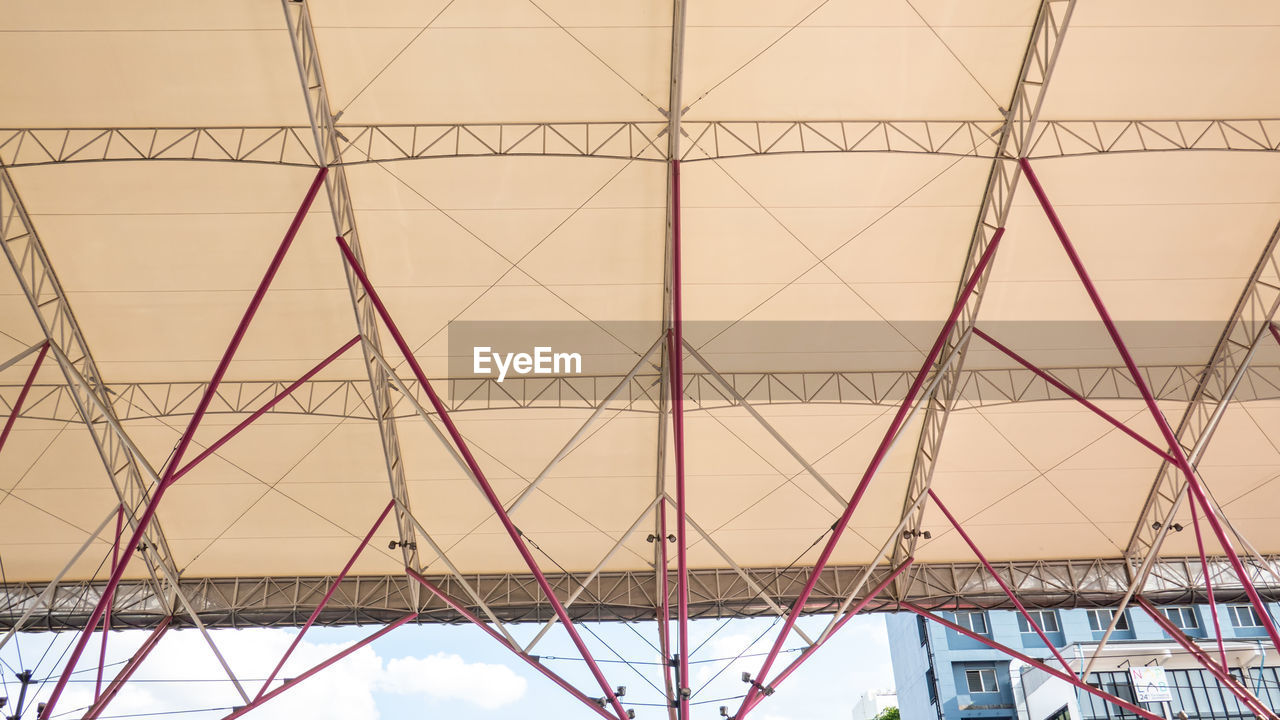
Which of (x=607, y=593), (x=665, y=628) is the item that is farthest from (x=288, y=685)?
(x=665, y=628)

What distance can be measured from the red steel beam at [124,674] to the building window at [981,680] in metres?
47.9

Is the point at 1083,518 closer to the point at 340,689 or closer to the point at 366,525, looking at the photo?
the point at 366,525

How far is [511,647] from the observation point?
85.9 ft

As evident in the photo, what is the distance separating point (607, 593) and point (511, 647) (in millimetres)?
5141

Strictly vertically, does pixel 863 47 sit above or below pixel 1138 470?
above

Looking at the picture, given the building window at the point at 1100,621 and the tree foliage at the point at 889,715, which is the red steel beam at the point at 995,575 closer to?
the building window at the point at 1100,621

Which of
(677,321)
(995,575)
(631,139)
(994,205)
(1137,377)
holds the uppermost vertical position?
(631,139)

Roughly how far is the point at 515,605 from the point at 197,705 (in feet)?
281

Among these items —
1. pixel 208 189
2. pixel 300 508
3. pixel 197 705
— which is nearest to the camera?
pixel 208 189

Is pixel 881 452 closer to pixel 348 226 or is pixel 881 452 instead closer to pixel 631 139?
pixel 631 139

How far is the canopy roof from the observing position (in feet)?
65.5

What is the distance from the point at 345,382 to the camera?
2584 centimetres

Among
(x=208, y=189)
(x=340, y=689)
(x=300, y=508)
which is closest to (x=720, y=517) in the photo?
(x=300, y=508)

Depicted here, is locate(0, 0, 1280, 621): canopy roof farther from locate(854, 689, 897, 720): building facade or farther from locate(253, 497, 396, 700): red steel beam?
locate(854, 689, 897, 720): building facade
